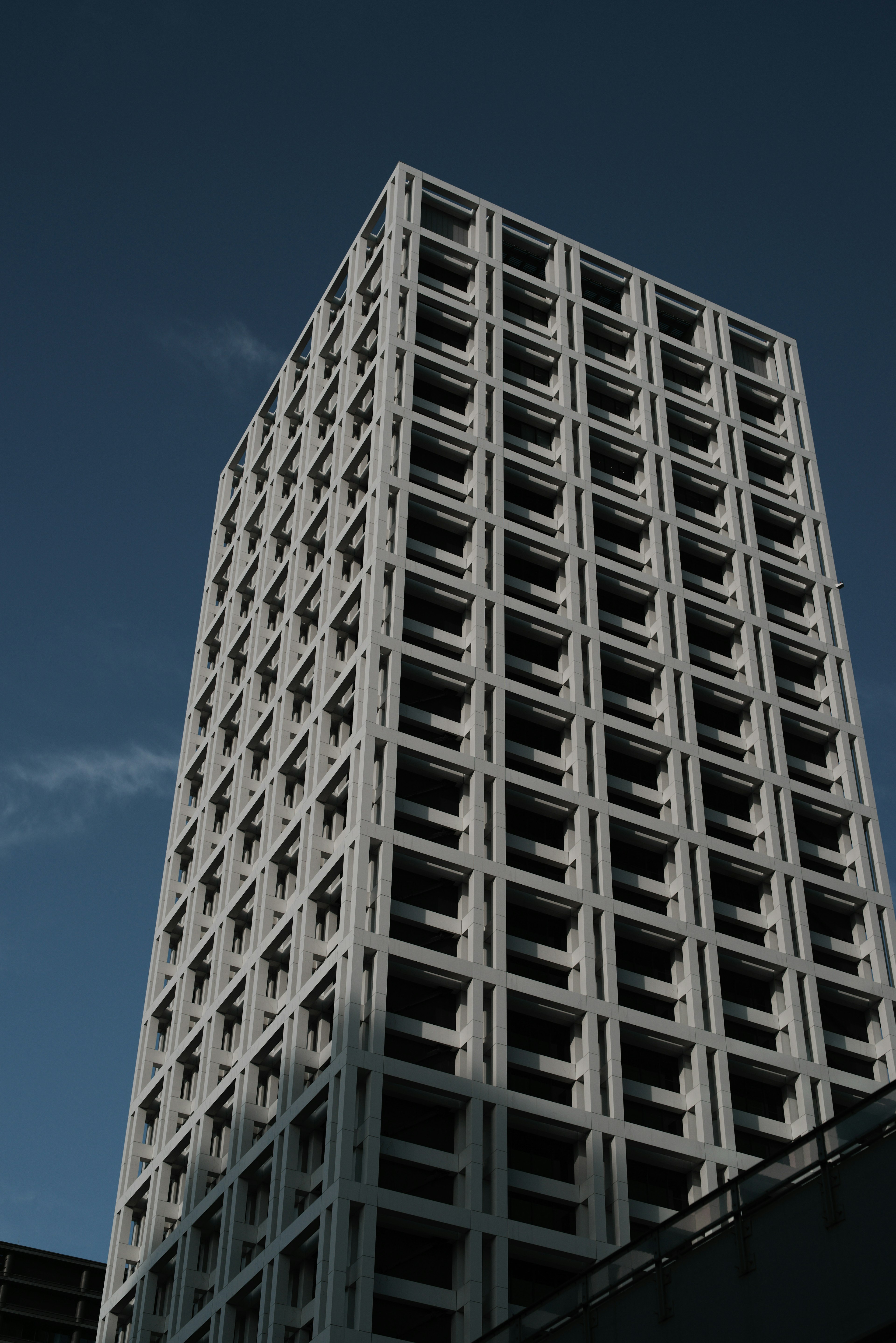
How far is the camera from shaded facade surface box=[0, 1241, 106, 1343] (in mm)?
103750

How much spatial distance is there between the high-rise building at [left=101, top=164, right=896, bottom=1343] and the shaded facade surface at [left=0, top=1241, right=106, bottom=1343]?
33547 mm

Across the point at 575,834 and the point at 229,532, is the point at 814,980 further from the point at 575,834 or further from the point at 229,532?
the point at 229,532

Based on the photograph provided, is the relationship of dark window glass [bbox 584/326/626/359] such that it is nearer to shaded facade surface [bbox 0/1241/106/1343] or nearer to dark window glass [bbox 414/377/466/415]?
dark window glass [bbox 414/377/466/415]

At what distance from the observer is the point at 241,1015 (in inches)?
2798

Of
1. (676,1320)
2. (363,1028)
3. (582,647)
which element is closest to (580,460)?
(582,647)

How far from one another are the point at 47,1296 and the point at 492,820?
58.1m

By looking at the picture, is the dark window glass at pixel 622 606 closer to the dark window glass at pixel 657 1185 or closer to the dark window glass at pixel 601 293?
the dark window glass at pixel 601 293

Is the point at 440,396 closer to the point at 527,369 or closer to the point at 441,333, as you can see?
the point at 441,333

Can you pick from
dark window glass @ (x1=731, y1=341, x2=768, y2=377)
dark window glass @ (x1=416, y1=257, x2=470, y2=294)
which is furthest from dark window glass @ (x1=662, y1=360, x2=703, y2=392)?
dark window glass @ (x1=416, y1=257, x2=470, y2=294)

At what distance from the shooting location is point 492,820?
67.6 meters

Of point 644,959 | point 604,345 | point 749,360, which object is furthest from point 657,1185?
point 749,360

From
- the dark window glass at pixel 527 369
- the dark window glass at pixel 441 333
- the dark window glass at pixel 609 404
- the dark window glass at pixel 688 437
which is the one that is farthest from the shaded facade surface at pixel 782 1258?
the dark window glass at pixel 688 437

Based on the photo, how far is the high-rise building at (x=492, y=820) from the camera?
58562 mm

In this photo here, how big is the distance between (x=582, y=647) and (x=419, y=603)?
814 cm
